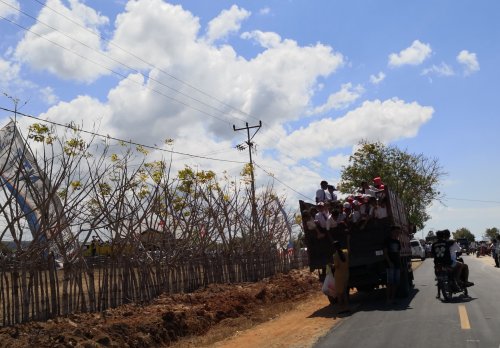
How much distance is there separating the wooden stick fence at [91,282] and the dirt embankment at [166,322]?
0.37 m

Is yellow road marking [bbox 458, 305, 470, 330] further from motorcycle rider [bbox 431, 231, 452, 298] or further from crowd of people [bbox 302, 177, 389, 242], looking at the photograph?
crowd of people [bbox 302, 177, 389, 242]

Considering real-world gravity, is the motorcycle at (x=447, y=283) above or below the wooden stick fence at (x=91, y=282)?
below

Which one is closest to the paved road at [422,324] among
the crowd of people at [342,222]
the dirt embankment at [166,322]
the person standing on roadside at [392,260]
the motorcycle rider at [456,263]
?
the person standing on roadside at [392,260]

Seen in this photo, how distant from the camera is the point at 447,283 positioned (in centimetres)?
1328

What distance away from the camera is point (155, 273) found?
1516cm

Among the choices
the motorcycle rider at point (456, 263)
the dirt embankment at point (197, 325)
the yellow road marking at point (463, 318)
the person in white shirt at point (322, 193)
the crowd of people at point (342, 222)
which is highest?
the person in white shirt at point (322, 193)

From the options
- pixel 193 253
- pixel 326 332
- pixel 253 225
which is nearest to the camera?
pixel 326 332

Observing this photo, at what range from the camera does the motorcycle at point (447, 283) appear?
13251mm

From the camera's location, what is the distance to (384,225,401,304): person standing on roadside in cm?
1361

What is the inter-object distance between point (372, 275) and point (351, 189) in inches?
1547

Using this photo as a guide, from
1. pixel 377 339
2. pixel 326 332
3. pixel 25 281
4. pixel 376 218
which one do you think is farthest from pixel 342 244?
pixel 25 281

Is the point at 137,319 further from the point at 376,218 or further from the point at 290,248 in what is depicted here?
the point at 290,248

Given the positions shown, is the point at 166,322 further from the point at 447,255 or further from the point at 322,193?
the point at 447,255

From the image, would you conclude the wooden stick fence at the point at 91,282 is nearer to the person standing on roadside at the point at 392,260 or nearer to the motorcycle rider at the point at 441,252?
the person standing on roadside at the point at 392,260
